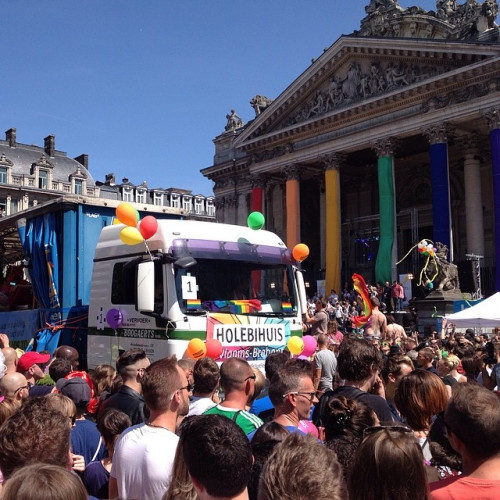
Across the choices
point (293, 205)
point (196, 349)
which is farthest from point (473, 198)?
point (196, 349)

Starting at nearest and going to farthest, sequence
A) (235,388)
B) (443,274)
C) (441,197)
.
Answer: (235,388), (443,274), (441,197)

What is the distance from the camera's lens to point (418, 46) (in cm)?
2936

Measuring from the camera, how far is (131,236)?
369 inches

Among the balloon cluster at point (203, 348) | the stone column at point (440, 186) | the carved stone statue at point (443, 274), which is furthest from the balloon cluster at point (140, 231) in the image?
the stone column at point (440, 186)

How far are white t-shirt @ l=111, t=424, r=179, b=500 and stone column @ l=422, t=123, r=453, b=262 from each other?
25817 mm

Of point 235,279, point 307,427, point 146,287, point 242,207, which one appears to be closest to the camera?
point 307,427

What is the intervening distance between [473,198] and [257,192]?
13.7 meters

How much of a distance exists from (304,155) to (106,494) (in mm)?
32982

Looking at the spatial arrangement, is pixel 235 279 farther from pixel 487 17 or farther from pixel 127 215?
pixel 487 17

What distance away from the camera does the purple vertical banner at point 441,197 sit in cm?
2827

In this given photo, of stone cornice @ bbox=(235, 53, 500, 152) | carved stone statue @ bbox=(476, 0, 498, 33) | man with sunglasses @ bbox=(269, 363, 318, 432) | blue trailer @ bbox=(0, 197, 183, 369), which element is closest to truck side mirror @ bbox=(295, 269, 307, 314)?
blue trailer @ bbox=(0, 197, 183, 369)

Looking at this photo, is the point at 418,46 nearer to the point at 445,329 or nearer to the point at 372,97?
the point at 372,97

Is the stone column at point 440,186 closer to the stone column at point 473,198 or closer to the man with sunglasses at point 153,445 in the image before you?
the stone column at point 473,198

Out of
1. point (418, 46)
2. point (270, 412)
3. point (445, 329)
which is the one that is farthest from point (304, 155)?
point (270, 412)
